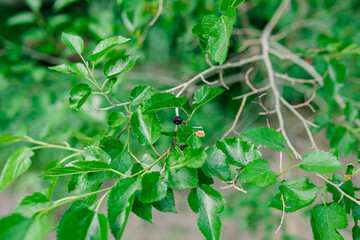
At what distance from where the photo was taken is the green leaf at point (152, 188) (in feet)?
0.92

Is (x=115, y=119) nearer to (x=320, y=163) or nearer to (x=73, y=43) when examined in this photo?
(x=73, y=43)

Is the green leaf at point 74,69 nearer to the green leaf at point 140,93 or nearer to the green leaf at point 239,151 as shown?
the green leaf at point 140,93

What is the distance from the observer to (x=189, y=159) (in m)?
0.28

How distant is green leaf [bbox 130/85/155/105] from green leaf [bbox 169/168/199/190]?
0.14m

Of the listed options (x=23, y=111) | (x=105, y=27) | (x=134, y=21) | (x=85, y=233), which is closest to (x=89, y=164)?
(x=85, y=233)

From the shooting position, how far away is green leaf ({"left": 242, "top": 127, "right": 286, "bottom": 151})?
348 millimetres

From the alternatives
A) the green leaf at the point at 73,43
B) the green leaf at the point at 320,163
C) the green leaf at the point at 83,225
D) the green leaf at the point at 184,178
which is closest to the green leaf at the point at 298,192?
the green leaf at the point at 320,163

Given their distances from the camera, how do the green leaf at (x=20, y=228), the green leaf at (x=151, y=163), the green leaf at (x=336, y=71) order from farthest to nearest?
the green leaf at (x=336, y=71), the green leaf at (x=151, y=163), the green leaf at (x=20, y=228)

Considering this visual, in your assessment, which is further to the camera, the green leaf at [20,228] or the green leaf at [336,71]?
the green leaf at [336,71]

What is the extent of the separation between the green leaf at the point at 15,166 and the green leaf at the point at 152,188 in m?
0.26

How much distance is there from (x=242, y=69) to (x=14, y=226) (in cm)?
119

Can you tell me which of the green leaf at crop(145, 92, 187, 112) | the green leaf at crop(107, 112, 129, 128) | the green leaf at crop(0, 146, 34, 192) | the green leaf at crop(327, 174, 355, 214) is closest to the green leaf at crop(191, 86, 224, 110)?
the green leaf at crop(145, 92, 187, 112)

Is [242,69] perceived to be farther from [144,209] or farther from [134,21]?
[144,209]

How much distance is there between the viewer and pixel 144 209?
309 mm
